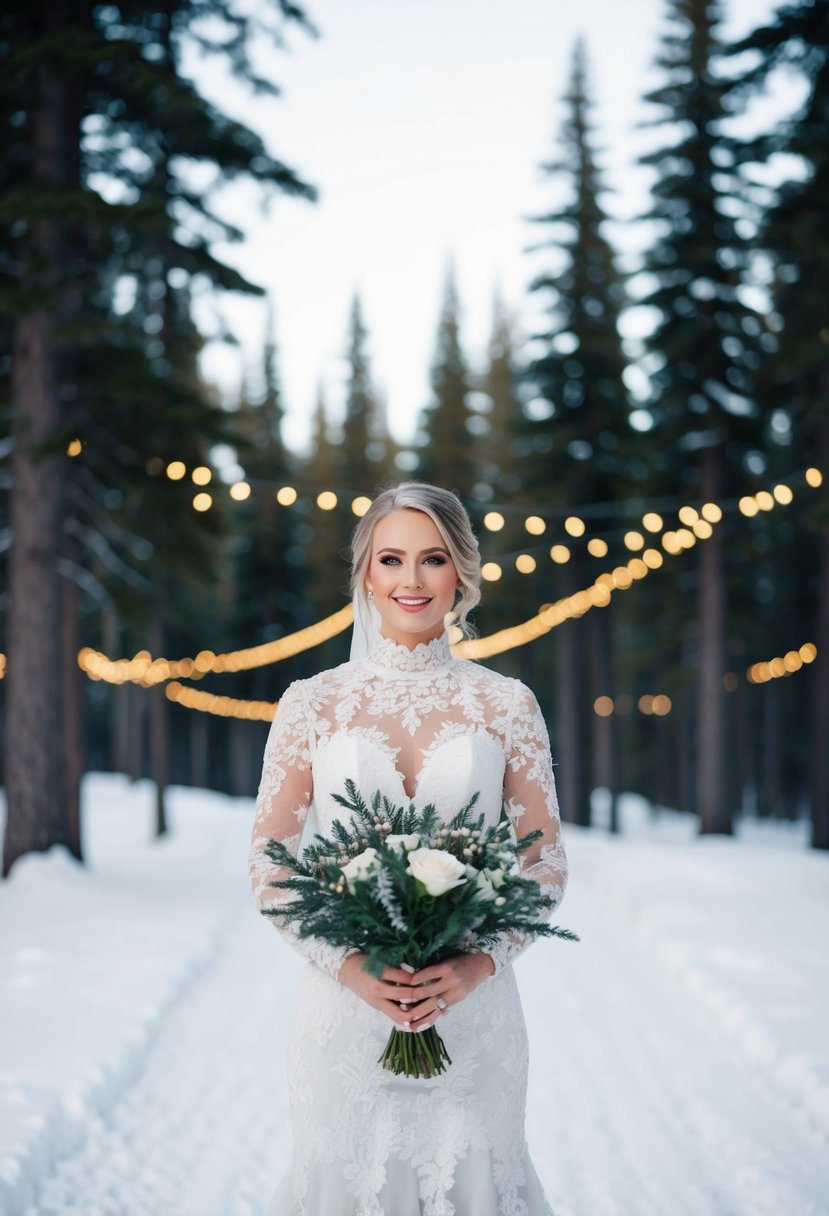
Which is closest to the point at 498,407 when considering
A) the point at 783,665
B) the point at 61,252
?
the point at 783,665

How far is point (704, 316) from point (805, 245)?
5699 millimetres

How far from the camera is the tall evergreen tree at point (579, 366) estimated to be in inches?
947

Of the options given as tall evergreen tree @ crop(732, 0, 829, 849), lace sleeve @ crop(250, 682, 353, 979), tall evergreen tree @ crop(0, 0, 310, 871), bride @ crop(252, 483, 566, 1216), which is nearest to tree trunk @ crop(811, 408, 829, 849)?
tall evergreen tree @ crop(732, 0, 829, 849)

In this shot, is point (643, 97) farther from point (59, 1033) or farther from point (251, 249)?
point (59, 1033)

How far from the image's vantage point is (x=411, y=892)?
108 inches

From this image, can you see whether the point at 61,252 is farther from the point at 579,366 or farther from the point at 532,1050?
the point at 579,366

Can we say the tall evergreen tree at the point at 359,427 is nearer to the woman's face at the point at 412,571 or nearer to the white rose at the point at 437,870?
the woman's face at the point at 412,571

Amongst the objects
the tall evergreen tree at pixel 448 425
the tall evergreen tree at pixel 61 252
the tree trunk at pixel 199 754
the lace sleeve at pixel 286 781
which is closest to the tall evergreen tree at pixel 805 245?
the tall evergreen tree at pixel 61 252

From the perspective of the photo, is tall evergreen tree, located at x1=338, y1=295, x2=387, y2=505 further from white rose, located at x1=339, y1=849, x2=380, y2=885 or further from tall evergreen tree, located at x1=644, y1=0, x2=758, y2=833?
white rose, located at x1=339, y1=849, x2=380, y2=885

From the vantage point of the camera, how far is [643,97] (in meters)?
20.4

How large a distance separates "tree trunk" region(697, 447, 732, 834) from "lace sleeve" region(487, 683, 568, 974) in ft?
56.5

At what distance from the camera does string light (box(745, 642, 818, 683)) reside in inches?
1231

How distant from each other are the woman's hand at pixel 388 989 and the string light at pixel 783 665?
96.6ft

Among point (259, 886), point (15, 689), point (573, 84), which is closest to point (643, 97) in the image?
point (573, 84)
